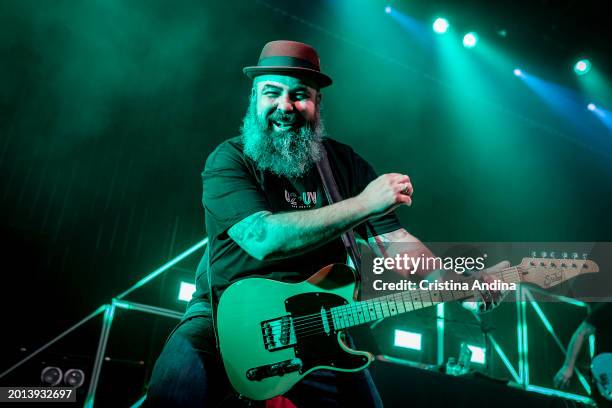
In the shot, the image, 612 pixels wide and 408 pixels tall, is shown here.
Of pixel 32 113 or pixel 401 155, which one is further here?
pixel 401 155

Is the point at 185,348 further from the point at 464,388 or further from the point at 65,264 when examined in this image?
the point at 65,264

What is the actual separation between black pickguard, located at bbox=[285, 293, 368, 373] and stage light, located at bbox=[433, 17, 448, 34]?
6464 mm

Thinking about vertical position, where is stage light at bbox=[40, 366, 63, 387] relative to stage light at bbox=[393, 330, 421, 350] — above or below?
below

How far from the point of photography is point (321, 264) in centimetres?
225

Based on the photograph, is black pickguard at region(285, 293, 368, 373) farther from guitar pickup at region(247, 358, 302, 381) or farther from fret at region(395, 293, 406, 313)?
fret at region(395, 293, 406, 313)

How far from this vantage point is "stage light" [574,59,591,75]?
7.60 meters

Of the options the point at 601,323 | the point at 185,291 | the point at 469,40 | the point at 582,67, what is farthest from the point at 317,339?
the point at 582,67

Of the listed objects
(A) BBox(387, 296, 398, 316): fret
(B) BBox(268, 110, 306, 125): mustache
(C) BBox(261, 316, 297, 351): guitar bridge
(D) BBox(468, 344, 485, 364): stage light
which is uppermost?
(B) BBox(268, 110, 306, 125): mustache

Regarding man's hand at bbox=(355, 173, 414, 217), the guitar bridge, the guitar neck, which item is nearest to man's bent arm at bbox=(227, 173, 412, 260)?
man's hand at bbox=(355, 173, 414, 217)

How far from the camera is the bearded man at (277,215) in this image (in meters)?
1.87

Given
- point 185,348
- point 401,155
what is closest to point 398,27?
point 401,155

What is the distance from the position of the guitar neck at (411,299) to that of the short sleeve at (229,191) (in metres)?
0.67

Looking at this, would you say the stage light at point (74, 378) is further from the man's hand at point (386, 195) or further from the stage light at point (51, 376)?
the man's hand at point (386, 195)

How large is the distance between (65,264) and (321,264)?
4.43 m
